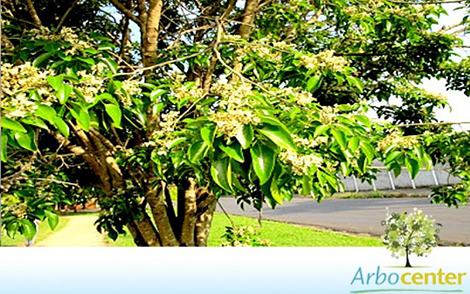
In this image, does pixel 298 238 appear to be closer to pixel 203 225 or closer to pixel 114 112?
pixel 203 225

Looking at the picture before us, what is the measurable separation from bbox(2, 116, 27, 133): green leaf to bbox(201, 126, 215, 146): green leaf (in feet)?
0.93

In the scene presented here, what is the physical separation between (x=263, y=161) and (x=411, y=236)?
1211 mm

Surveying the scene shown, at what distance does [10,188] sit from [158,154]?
652 millimetres

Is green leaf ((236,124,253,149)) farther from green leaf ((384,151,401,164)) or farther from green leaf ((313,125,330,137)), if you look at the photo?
green leaf ((384,151,401,164))

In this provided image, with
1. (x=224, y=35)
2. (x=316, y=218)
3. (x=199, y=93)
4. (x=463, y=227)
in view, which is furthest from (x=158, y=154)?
(x=316, y=218)

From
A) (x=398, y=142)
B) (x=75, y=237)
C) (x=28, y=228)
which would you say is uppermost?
(x=398, y=142)

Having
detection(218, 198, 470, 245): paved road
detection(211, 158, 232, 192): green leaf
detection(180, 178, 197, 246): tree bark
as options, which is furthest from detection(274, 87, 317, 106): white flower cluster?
detection(218, 198, 470, 245): paved road

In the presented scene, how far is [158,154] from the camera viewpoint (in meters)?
1.21

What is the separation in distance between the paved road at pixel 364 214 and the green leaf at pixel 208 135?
4.95m

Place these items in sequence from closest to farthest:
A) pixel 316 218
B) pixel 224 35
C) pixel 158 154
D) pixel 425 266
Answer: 1. pixel 158 154
2. pixel 224 35
3. pixel 425 266
4. pixel 316 218

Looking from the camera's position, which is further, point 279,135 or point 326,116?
point 326,116

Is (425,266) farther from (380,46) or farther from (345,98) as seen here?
(380,46)

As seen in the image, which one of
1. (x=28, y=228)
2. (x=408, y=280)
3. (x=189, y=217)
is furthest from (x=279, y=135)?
(x=189, y=217)

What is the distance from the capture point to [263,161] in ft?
2.66
